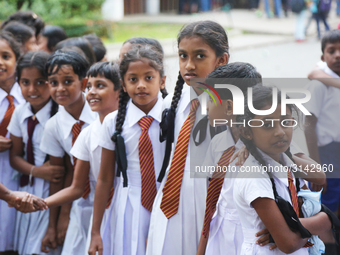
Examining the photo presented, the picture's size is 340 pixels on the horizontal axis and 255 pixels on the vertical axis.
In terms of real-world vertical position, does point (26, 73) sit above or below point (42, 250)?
above

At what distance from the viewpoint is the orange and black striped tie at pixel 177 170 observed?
205 centimetres

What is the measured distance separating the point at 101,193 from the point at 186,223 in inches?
20.2

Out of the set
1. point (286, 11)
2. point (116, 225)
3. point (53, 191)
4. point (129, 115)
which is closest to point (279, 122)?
point (129, 115)

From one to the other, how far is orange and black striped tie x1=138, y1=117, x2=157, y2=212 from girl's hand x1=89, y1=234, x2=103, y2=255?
1.06 ft

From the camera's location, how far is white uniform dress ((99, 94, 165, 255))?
2225 mm

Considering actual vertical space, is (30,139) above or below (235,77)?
below

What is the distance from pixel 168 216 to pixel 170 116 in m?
0.51

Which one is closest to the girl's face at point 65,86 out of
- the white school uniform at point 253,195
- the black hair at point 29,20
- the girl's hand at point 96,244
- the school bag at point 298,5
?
the girl's hand at point 96,244

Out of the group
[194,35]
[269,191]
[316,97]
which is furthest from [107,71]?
[316,97]

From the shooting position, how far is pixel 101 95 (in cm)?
253

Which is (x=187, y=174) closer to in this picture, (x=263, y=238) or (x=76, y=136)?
(x=263, y=238)

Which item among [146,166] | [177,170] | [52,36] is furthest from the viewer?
[52,36]

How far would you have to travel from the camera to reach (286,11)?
16000mm

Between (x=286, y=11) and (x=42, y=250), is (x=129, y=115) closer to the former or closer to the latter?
(x=42, y=250)
